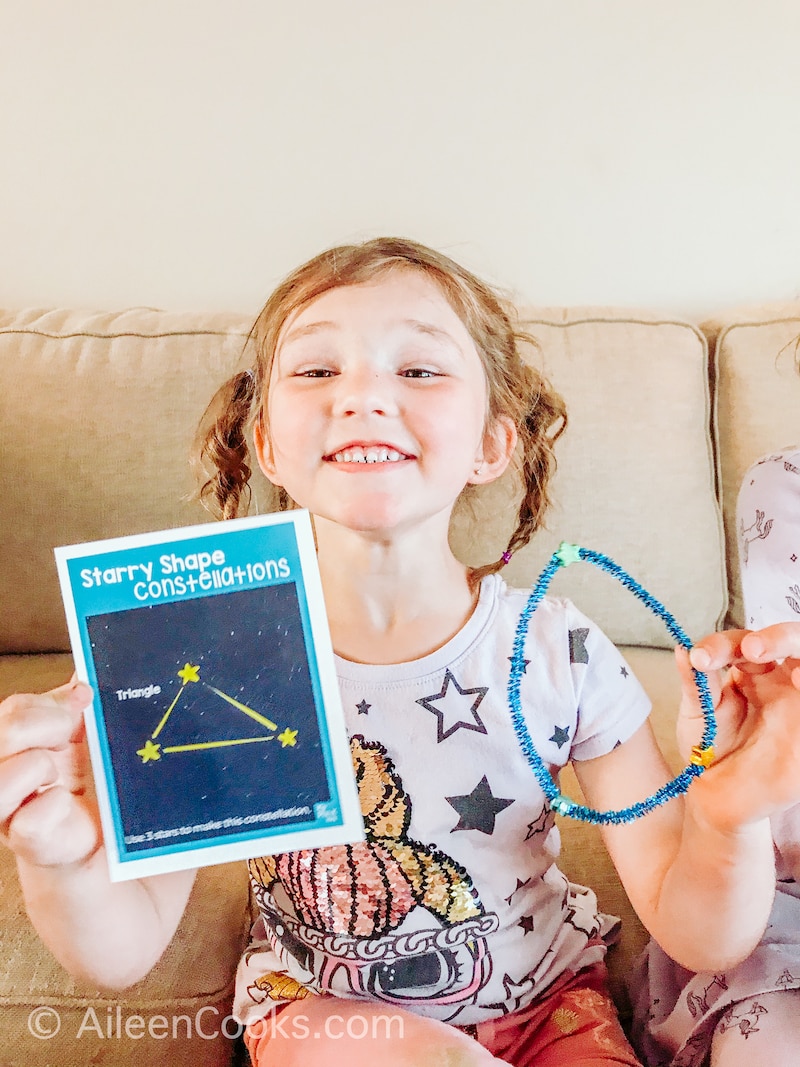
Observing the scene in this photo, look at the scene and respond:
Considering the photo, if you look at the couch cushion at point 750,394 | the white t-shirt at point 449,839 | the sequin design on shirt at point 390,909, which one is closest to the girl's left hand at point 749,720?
the white t-shirt at point 449,839

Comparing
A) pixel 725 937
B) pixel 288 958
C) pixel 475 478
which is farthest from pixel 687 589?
pixel 288 958

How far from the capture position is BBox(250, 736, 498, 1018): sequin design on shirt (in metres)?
0.74

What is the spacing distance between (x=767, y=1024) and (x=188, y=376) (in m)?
1.06

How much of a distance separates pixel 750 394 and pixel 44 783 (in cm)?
117

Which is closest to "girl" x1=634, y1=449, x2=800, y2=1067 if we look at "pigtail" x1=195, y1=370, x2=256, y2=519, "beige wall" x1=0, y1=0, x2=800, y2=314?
"pigtail" x1=195, y1=370, x2=256, y2=519

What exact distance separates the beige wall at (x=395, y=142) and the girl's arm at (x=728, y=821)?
1073 millimetres

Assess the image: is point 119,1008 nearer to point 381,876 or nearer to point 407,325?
point 381,876

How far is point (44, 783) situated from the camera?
585mm

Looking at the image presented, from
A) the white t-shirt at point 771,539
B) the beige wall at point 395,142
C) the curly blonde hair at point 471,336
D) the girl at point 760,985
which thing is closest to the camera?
the girl at point 760,985

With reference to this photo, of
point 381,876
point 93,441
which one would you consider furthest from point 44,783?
point 93,441

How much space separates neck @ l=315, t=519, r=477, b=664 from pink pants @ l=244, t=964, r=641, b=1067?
318 millimetres

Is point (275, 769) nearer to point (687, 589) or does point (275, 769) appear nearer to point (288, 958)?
point (288, 958)

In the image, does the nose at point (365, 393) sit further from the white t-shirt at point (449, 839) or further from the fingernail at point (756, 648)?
the fingernail at point (756, 648)

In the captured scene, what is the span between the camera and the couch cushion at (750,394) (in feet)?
4.27
